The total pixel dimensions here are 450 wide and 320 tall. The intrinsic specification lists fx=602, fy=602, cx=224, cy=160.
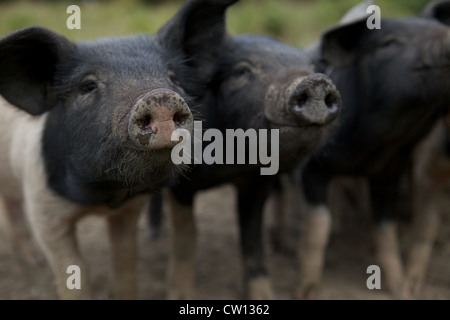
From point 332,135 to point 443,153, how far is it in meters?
1.01

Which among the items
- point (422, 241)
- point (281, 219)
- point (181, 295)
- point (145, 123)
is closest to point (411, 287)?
point (422, 241)

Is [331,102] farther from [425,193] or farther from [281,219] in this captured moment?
[281,219]

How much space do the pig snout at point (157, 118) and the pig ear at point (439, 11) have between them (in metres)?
2.33

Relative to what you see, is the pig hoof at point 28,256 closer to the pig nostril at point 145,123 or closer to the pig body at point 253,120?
the pig body at point 253,120

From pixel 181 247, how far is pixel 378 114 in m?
1.49

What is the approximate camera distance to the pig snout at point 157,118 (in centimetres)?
233

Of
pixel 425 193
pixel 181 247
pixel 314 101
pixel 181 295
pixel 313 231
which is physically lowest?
pixel 181 295

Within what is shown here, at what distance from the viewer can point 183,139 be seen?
243cm

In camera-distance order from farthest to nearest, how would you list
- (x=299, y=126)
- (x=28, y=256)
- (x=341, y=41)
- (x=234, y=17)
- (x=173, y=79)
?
(x=234, y=17)
(x=28, y=256)
(x=341, y=41)
(x=173, y=79)
(x=299, y=126)

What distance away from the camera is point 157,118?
2.34 m

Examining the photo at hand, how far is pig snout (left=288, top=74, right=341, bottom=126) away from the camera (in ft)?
9.19

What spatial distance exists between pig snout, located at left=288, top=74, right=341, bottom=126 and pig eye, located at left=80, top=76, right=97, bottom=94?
0.93 meters
